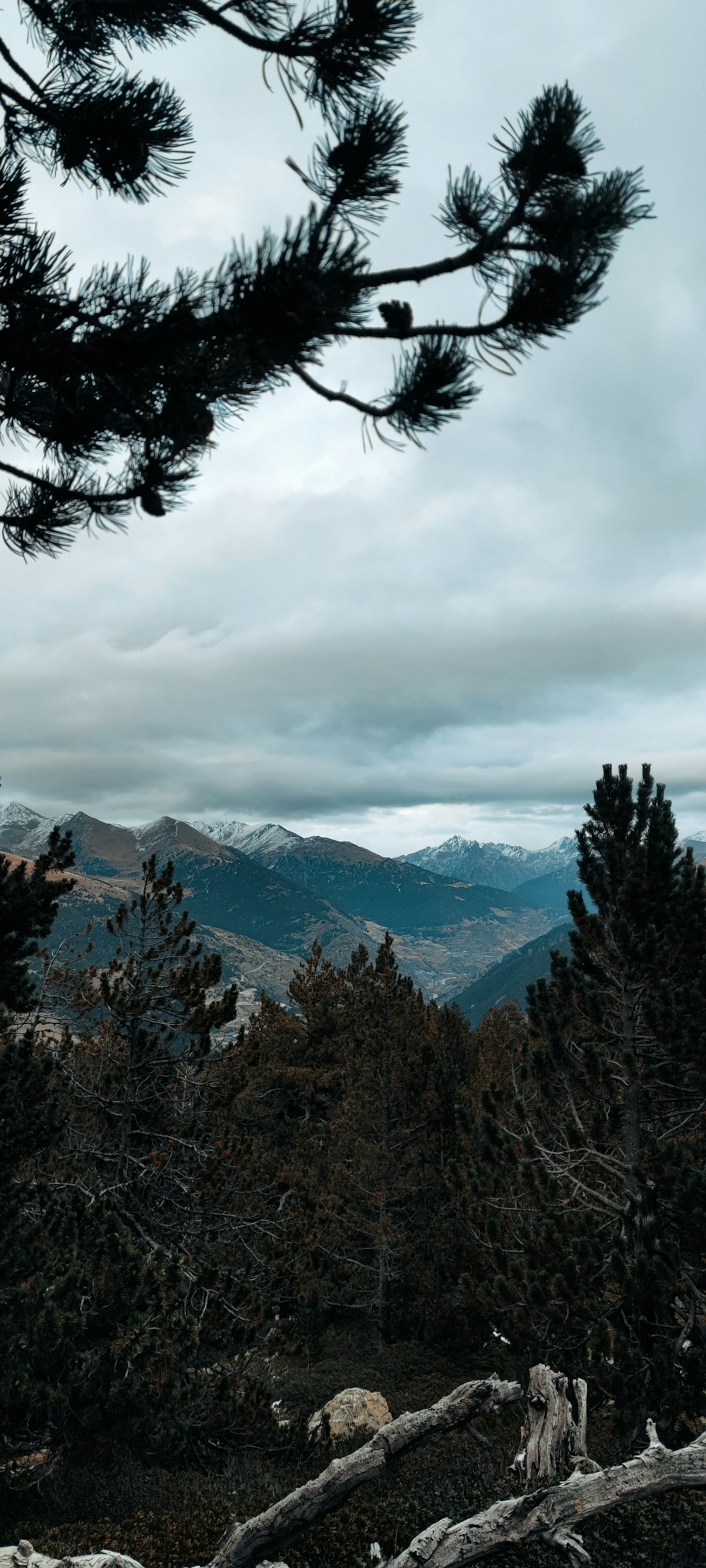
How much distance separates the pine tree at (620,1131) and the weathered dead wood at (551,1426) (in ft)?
6.56

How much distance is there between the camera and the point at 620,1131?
11.2 meters

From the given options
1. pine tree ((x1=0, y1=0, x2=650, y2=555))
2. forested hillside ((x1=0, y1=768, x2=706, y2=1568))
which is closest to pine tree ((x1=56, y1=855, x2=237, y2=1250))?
forested hillside ((x1=0, y1=768, x2=706, y2=1568))

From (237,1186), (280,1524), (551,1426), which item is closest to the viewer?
(280,1524)

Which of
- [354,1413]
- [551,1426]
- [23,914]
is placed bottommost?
[354,1413]

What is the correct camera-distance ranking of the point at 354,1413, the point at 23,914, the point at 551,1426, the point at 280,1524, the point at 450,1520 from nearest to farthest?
1. the point at 450,1520
2. the point at 280,1524
3. the point at 551,1426
4. the point at 23,914
5. the point at 354,1413

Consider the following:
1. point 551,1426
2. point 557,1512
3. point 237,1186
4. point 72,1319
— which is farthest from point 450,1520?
point 237,1186

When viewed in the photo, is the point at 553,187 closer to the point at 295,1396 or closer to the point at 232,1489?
the point at 232,1489

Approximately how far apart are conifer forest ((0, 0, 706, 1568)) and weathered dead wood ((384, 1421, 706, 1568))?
23 mm

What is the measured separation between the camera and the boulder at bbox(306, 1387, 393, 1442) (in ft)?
47.3

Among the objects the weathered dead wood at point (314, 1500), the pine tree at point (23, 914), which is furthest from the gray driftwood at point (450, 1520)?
the pine tree at point (23, 914)

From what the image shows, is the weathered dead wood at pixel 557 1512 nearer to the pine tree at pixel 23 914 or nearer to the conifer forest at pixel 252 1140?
the conifer forest at pixel 252 1140

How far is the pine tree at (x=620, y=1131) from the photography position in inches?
380

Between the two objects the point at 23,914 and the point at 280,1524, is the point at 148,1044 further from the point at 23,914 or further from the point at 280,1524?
the point at 280,1524

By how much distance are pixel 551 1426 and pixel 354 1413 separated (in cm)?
1049
